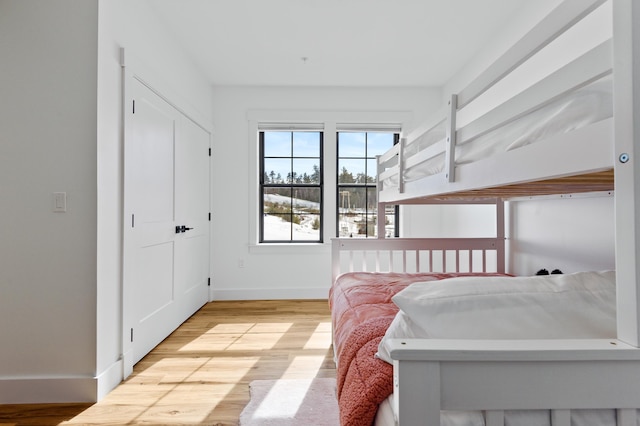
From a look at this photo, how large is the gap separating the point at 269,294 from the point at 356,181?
1.67 m

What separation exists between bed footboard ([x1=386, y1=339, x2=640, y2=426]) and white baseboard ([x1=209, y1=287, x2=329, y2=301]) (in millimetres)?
3441

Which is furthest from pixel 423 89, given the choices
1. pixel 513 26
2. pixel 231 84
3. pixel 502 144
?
pixel 502 144

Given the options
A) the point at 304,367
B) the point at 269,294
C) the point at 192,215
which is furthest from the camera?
A: the point at 269,294

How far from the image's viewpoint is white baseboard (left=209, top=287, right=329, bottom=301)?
3.98 metres

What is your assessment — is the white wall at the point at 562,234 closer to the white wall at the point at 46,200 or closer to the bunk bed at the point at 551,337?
the bunk bed at the point at 551,337

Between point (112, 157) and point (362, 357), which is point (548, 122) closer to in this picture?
point (362, 357)

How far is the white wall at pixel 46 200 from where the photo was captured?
1.84m

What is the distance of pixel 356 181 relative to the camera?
4230 mm

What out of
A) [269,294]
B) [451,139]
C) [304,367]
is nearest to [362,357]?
[451,139]

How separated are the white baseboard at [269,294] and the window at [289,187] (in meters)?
0.57

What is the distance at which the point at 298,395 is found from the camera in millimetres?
1903

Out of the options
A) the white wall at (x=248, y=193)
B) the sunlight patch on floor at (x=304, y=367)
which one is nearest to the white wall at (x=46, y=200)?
the sunlight patch on floor at (x=304, y=367)

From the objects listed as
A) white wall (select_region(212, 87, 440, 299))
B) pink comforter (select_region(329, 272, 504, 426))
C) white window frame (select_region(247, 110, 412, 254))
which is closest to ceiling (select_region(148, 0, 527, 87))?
white wall (select_region(212, 87, 440, 299))

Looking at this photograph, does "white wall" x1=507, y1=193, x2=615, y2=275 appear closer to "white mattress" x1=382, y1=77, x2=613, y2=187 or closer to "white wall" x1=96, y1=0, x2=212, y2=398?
"white mattress" x1=382, y1=77, x2=613, y2=187
